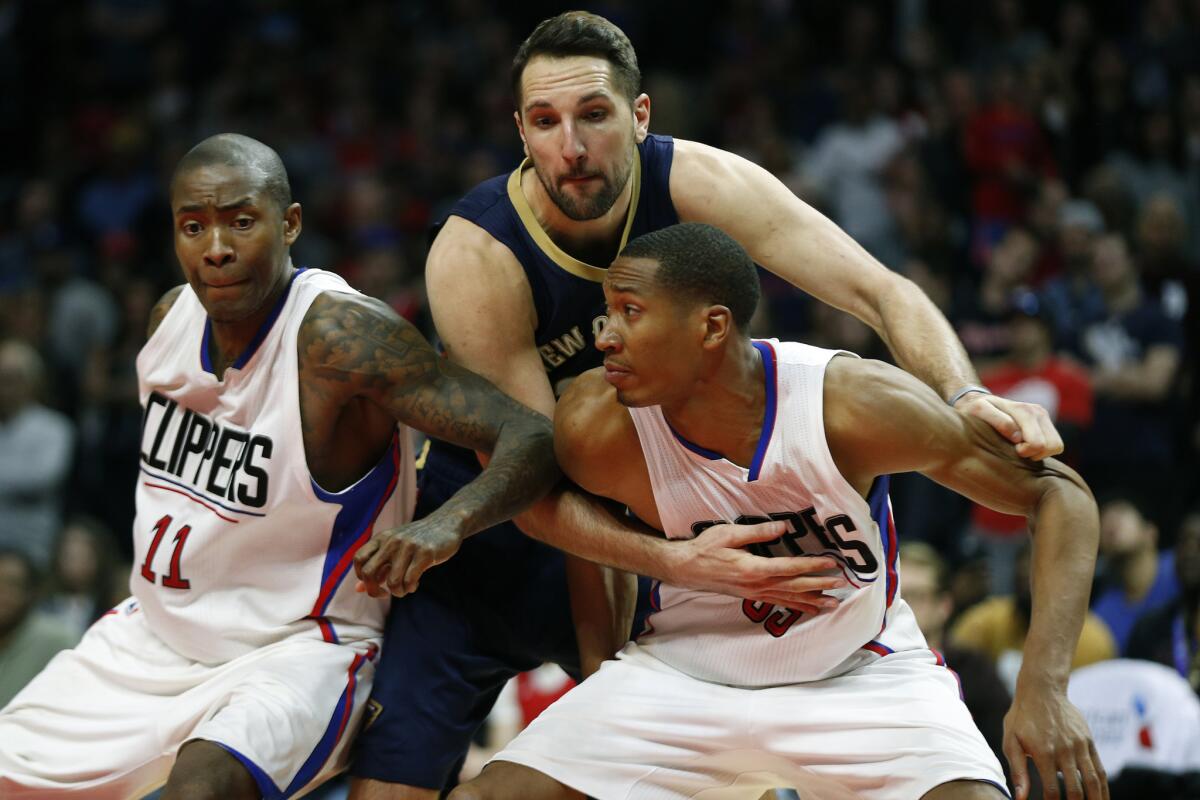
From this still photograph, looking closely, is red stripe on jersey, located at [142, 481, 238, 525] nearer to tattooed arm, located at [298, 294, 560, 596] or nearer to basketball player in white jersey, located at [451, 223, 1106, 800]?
tattooed arm, located at [298, 294, 560, 596]

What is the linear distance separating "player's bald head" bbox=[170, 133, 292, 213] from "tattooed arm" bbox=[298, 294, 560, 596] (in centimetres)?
33

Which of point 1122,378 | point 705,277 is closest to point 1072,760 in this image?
point 705,277

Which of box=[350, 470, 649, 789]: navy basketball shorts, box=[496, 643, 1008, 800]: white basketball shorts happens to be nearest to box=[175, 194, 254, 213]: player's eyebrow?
box=[350, 470, 649, 789]: navy basketball shorts

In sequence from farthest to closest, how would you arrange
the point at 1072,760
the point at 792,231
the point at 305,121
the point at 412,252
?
the point at 305,121
the point at 412,252
the point at 792,231
the point at 1072,760

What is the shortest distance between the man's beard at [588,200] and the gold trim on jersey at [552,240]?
0.11 m

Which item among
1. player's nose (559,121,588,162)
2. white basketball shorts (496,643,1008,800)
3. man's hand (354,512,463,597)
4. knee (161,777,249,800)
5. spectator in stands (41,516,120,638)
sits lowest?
spectator in stands (41,516,120,638)

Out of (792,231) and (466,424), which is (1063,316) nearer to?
(792,231)

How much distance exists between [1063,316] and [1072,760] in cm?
568

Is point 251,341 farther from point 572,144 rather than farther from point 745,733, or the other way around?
point 745,733

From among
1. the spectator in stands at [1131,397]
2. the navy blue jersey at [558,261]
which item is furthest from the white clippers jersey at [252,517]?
the spectator in stands at [1131,397]

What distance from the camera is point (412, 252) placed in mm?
11266

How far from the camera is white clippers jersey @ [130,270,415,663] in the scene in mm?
4270

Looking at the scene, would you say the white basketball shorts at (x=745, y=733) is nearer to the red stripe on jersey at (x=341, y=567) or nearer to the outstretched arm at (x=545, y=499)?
the outstretched arm at (x=545, y=499)

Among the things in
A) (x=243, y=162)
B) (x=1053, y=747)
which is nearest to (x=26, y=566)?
(x=243, y=162)
